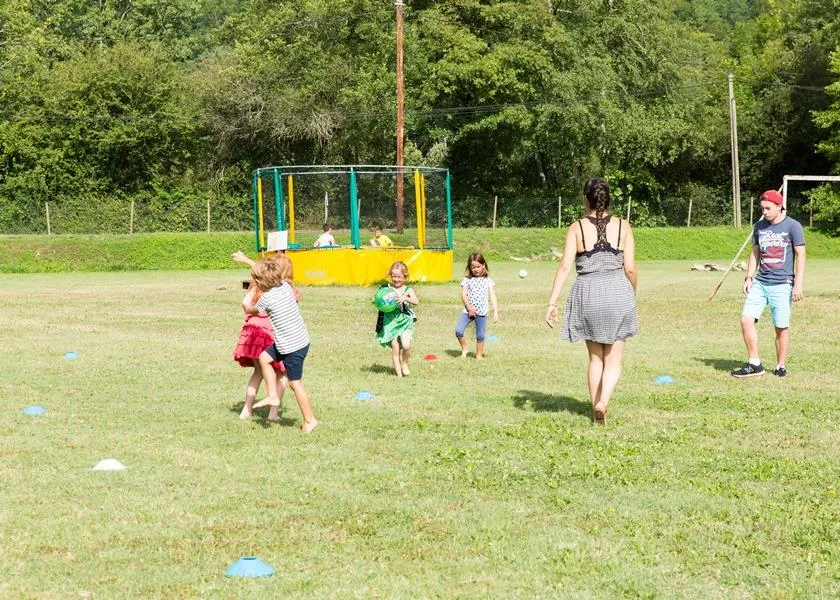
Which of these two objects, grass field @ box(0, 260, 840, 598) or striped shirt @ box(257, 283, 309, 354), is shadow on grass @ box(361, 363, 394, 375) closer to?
grass field @ box(0, 260, 840, 598)

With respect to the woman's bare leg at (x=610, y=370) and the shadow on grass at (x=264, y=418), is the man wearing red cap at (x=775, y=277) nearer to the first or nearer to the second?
the woman's bare leg at (x=610, y=370)

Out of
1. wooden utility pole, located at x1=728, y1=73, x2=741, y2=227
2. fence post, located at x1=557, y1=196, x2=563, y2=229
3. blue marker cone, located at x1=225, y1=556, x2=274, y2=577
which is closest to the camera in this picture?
blue marker cone, located at x1=225, y1=556, x2=274, y2=577

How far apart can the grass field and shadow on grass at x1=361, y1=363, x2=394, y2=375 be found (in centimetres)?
6

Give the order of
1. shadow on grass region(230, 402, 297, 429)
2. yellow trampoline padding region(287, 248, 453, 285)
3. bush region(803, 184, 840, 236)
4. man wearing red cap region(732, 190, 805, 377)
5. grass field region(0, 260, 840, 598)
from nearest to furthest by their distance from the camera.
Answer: grass field region(0, 260, 840, 598) < shadow on grass region(230, 402, 297, 429) < man wearing red cap region(732, 190, 805, 377) < yellow trampoline padding region(287, 248, 453, 285) < bush region(803, 184, 840, 236)

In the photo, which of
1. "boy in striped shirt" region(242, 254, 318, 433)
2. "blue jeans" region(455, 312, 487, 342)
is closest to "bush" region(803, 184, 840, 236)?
"blue jeans" region(455, 312, 487, 342)

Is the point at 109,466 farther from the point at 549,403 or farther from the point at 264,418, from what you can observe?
the point at 549,403

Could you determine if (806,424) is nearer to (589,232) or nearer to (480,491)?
(589,232)

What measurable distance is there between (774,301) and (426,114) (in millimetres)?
40607

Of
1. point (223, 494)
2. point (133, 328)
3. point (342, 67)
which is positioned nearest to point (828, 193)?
point (342, 67)

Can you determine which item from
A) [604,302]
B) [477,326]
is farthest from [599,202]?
[477,326]

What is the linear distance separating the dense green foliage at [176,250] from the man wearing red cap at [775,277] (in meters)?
23.4

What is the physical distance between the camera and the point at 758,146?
60.1m

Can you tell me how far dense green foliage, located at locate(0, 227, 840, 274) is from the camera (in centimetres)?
4053

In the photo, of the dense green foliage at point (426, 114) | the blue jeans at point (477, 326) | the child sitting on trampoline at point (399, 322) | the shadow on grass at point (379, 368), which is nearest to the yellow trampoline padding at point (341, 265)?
the blue jeans at point (477, 326)
